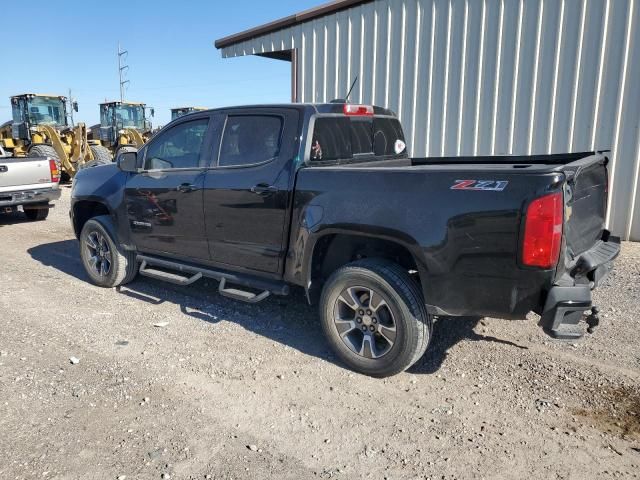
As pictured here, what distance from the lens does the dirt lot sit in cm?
276

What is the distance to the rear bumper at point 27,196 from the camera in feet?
30.6

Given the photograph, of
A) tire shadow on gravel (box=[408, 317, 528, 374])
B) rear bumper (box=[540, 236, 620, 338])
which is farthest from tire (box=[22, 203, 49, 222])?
rear bumper (box=[540, 236, 620, 338])

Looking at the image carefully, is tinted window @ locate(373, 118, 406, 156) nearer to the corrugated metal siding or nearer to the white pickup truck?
the corrugated metal siding

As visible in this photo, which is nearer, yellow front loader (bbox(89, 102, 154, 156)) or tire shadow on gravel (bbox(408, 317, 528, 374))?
tire shadow on gravel (bbox(408, 317, 528, 374))

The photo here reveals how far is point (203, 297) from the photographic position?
17.9 feet

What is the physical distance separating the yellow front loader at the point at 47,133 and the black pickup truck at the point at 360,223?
12.8 metres

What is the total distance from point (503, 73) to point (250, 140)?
5339 millimetres

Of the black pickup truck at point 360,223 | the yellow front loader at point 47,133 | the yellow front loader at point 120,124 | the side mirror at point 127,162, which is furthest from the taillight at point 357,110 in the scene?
the yellow front loader at point 120,124

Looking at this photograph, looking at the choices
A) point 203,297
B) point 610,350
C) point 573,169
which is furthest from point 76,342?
point 610,350

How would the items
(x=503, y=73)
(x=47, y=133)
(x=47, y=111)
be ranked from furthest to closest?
(x=47, y=111) → (x=47, y=133) → (x=503, y=73)

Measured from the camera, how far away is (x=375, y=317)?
12.0 ft

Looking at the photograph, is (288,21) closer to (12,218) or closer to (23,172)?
(23,172)

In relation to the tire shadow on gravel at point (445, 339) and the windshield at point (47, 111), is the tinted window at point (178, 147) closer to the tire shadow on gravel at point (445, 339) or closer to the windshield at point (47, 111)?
the tire shadow on gravel at point (445, 339)

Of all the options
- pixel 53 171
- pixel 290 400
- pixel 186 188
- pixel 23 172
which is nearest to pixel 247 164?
pixel 186 188
